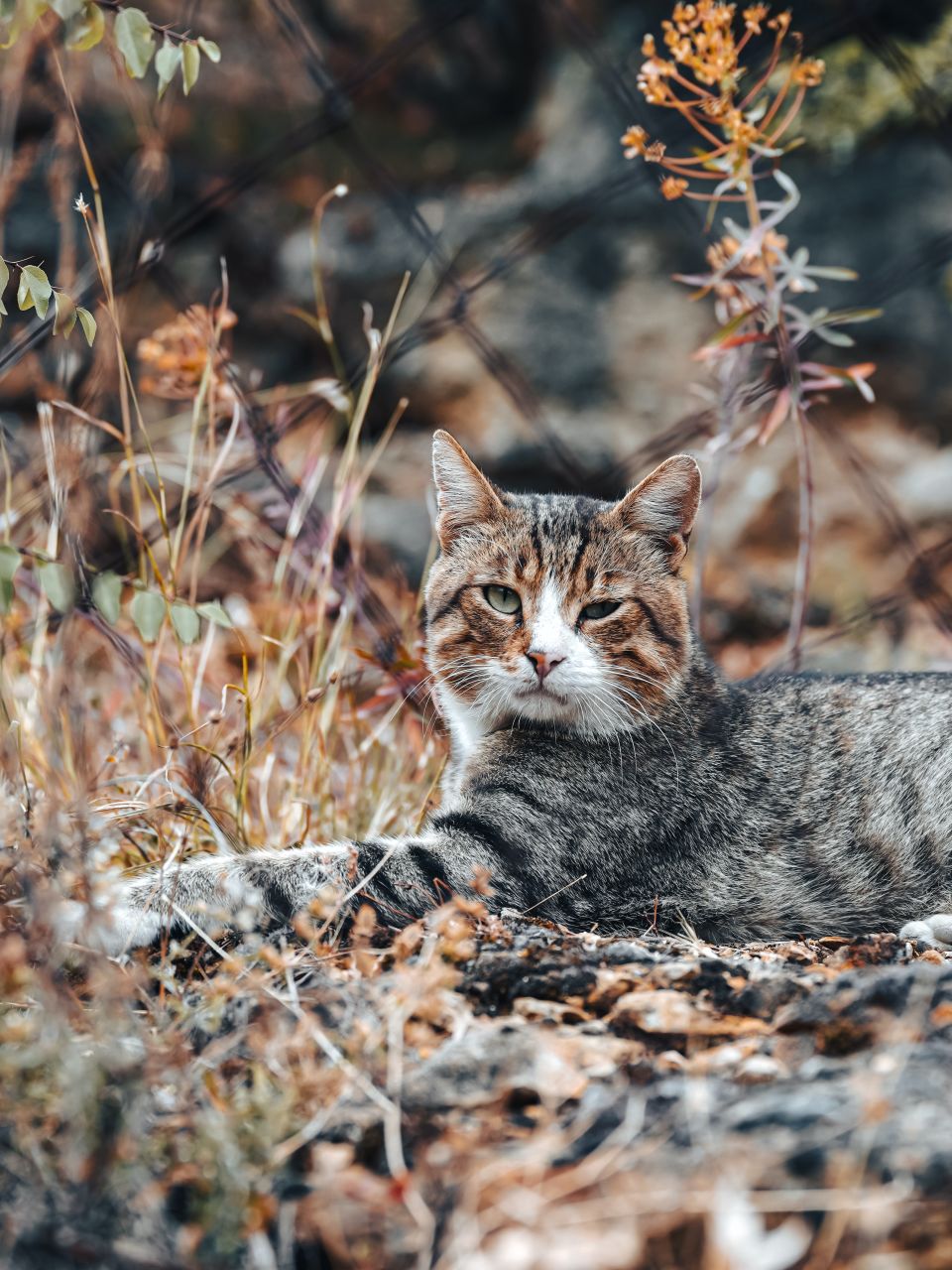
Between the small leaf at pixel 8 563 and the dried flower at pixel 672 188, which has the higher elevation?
the dried flower at pixel 672 188

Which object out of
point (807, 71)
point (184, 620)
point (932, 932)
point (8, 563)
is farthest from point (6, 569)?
point (807, 71)

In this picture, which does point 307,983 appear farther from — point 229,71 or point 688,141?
point 229,71

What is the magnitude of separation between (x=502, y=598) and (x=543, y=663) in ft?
1.03

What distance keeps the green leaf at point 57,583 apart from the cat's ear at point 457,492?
163 centimetres

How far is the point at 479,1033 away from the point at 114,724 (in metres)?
2.04

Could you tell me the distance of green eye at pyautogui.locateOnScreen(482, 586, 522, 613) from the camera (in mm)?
2979

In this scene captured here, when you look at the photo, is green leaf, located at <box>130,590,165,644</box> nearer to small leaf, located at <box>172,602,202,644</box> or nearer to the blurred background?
small leaf, located at <box>172,602,202,644</box>

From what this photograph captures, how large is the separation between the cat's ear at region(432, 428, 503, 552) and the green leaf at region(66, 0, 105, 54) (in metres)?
1.35

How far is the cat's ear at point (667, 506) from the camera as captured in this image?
2.97 meters

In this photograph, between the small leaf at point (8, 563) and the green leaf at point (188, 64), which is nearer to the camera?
the small leaf at point (8, 563)

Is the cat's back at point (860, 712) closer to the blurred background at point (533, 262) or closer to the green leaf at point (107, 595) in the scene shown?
the green leaf at point (107, 595)

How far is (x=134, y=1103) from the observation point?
133 cm

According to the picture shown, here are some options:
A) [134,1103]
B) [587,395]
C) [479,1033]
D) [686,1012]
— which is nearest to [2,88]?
[134,1103]

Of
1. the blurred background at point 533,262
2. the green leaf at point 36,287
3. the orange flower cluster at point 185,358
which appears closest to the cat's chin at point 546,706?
the orange flower cluster at point 185,358
